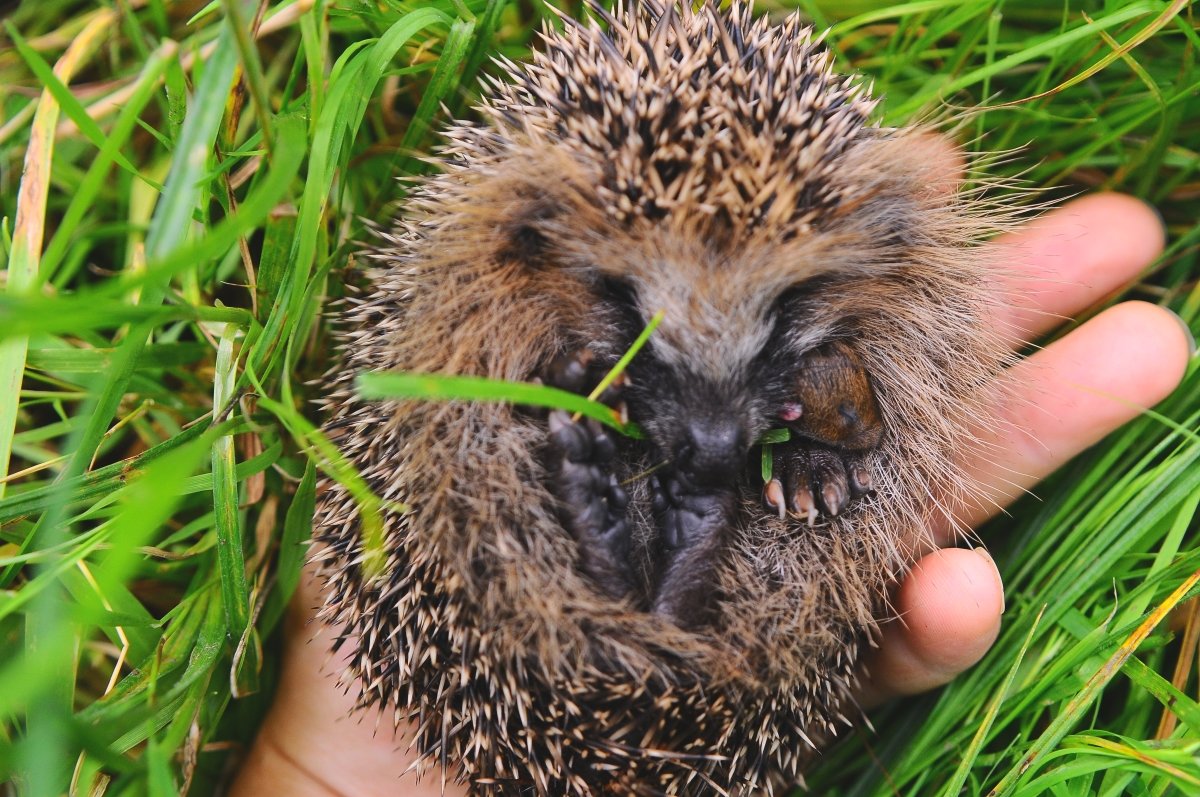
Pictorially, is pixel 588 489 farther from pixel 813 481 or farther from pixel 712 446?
pixel 813 481

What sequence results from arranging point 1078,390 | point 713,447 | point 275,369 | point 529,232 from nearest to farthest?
point 713,447, point 529,232, point 275,369, point 1078,390

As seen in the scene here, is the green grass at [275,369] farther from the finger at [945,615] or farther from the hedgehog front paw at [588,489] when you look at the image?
the hedgehog front paw at [588,489]

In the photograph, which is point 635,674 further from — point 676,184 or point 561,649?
point 676,184

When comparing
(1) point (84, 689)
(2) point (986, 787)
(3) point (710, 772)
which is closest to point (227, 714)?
(1) point (84, 689)

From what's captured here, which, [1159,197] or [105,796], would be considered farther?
[1159,197]

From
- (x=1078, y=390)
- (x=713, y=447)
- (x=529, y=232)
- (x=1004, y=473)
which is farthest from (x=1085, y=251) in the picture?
(x=529, y=232)

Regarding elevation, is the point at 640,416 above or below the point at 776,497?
above
